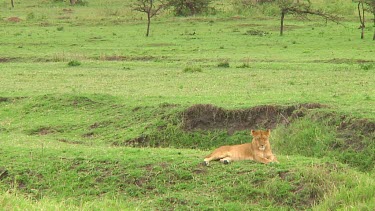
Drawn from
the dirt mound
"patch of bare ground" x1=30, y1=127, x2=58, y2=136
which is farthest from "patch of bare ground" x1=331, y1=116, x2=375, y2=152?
"patch of bare ground" x1=30, y1=127, x2=58, y2=136

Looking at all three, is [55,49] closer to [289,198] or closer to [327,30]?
[327,30]

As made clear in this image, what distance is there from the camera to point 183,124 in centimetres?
1378

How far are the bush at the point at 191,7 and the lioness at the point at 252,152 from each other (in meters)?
32.7

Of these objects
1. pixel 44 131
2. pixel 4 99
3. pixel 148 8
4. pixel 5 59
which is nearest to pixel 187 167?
pixel 44 131

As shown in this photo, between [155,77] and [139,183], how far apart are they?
11.2 metres

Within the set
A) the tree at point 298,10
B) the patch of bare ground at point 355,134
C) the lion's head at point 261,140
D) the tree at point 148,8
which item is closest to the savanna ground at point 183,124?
the patch of bare ground at point 355,134

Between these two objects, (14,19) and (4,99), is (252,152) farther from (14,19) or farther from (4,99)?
(14,19)

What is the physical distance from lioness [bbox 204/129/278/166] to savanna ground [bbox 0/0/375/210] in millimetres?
185

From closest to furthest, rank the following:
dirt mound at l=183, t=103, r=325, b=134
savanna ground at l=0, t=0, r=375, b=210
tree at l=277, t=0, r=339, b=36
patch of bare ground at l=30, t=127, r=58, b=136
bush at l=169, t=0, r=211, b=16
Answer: savanna ground at l=0, t=0, r=375, b=210
dirt mound at l=183, t=103, r=325, b=134
patch of bare ground at l=30, t=127, r=58, b=136
tree at l=277, t=0, r=339, b=36
bush at l=169, t=0, r=211, b=16

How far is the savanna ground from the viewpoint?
30.0 feet

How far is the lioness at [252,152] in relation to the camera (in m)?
9.61

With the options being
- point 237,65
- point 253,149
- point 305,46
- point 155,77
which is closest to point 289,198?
point 253,149

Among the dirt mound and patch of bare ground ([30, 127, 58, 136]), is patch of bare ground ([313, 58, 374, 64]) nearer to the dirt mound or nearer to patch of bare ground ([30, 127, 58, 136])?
the dirt mound

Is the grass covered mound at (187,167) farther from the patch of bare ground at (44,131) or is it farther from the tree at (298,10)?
the tree at (298,10)
